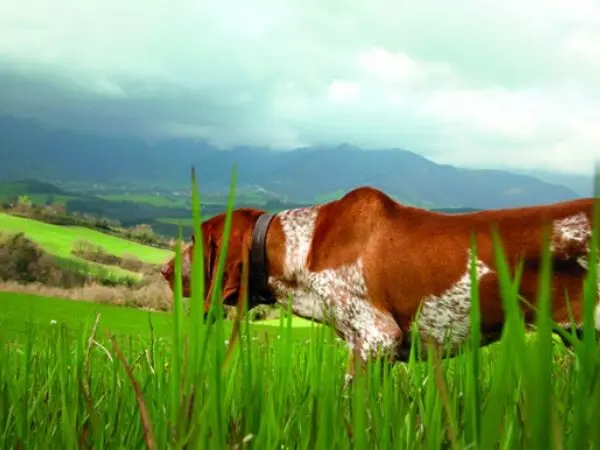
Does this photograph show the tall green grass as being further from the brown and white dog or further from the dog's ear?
the dog's ear

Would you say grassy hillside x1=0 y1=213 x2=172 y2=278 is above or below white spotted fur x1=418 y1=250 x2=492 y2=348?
below

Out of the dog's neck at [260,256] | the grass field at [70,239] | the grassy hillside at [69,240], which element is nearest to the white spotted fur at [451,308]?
the dog's neck at [260,256]

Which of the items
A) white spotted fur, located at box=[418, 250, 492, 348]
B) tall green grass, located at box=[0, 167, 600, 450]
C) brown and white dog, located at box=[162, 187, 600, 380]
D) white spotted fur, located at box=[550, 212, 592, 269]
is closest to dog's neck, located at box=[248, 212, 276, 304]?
brown and white dog, located at box=[162, 187, 600, 380]

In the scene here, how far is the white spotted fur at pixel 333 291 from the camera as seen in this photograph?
4992 mm

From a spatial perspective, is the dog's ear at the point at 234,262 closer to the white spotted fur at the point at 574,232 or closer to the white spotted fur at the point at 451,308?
the white spotted fur at the point at 451,308

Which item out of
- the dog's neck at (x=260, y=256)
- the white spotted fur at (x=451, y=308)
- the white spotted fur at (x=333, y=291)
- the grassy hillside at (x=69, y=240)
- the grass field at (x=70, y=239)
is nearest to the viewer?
the white spotted fur at (x=451, y=308)

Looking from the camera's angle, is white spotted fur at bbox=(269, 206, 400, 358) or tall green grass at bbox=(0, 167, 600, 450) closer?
tall green grass at bbox=(0, 167, 600, 450)

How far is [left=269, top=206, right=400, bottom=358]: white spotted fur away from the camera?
4.99m

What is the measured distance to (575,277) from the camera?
15.4ft

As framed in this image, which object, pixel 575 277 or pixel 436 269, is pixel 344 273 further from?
pixel 575 277

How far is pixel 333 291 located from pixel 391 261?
0.47m

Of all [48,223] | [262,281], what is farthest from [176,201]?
[262,281]

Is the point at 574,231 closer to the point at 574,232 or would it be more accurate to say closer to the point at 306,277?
the point at 574,232

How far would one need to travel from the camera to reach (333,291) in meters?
5.12
